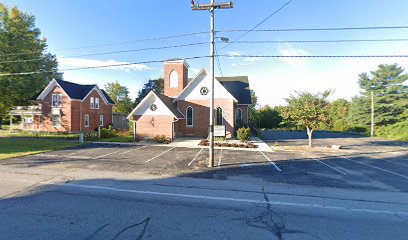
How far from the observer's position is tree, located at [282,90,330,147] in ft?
59.9

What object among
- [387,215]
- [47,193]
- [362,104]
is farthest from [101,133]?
[362,104]

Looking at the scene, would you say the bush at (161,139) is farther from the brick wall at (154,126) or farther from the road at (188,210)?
the road at (188,210)

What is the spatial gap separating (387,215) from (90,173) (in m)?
11.0

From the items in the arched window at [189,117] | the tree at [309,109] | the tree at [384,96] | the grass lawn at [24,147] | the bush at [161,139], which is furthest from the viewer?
the tree at [384,96]

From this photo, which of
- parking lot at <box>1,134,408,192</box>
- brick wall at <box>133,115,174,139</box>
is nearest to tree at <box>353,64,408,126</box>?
parking lot at <box>1,134,408,192</box>

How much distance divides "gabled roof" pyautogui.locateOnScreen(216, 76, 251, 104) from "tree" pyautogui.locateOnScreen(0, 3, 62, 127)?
937 inches

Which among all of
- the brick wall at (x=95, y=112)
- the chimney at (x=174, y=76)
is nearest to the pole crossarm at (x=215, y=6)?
the chimney at (x=174, y=76)

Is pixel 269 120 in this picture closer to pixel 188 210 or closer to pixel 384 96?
pixel 384 96

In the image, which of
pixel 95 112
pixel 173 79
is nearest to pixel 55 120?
pixel 95 112

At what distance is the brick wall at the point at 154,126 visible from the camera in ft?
72.5

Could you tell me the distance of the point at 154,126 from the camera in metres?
22.2

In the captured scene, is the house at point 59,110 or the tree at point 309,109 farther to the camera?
the house at point 59,110

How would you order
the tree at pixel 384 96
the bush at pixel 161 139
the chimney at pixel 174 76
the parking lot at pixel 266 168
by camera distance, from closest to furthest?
the parking lot at pixel 266 168 → the bush at pixel 161 139 → the chimney at pixel 174 76 → the tree at pixel 384 96

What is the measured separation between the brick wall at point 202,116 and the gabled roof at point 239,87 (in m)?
4.78
